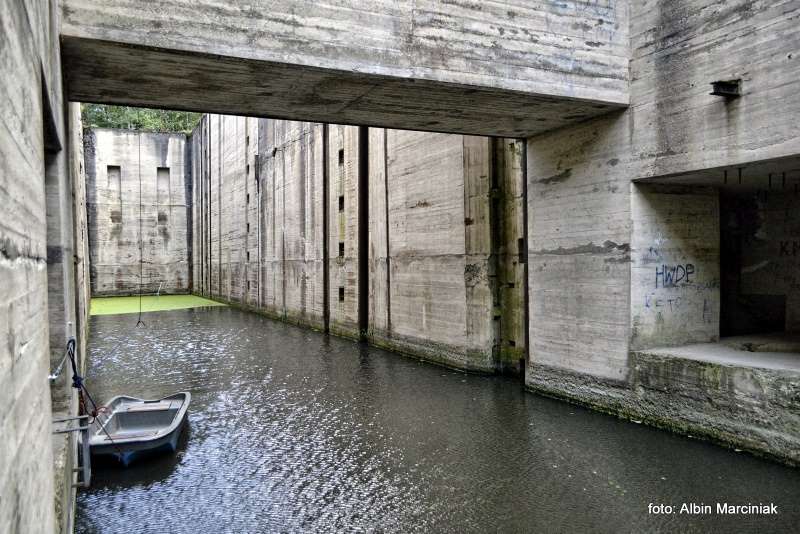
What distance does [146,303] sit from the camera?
1294 inches

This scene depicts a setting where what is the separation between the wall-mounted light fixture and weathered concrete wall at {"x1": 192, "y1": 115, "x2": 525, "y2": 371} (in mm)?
4849

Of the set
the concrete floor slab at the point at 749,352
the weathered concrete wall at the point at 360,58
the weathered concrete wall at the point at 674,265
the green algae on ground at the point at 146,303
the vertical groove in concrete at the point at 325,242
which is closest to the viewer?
the weathered concrete wall at the point at 360,58

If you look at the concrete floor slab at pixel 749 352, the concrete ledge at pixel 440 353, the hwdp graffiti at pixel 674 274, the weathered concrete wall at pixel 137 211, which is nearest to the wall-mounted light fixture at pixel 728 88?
the hwdp graffiti at pixel 674 274

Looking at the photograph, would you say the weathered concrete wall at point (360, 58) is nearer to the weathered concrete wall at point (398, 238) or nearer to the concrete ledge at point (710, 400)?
the weathered concrete wall at point (398, 238)

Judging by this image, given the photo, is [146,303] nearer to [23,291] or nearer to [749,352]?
[749,352]

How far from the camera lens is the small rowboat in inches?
279

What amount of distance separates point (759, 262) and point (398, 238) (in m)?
7.83

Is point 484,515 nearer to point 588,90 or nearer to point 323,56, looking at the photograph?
point 323,56

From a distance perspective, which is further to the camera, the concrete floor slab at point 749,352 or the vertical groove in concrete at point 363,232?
the vertical groove in concrete at point 363,232

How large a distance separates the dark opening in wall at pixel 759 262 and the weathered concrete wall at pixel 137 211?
1364 inches

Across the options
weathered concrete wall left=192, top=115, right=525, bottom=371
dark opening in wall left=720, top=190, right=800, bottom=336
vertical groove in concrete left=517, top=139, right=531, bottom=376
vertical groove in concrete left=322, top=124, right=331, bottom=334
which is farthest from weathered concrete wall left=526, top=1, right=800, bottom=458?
vertical groove in concrete left=322, top=124, right=331, bottom=334

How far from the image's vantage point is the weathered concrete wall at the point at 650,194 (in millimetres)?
6984

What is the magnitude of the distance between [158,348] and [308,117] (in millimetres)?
10258

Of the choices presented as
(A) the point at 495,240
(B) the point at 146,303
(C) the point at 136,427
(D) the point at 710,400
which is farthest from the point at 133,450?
(B) the point at 146,303
